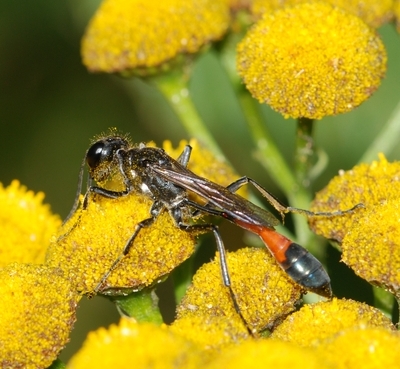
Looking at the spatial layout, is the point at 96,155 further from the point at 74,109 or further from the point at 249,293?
the point at 74,109

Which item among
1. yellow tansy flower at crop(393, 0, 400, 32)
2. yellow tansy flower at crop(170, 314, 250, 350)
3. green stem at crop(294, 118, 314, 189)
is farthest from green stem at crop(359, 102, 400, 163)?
Result: yellow tansy flower at crop(170, 314, 250, 350)

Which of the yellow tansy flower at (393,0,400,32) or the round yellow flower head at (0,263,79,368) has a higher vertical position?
the yellow tansy flower at (393,0,400,32)

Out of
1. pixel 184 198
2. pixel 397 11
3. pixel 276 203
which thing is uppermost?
pixel 397 11

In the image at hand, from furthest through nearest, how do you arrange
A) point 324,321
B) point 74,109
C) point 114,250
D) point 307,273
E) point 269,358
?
point 74,109, point 114,250, point 307,273, point 324,321, point 269,358

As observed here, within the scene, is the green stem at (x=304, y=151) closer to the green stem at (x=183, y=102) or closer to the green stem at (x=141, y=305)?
the green stem at (x=183, y=102)

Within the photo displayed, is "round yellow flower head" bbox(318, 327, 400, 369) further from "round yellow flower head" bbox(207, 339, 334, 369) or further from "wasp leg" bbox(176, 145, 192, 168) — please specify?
"wasp leg" bbox(176, 145, 192, 168)

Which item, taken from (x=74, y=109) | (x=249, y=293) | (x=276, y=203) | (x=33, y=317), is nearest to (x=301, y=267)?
(x=249, y=293)
